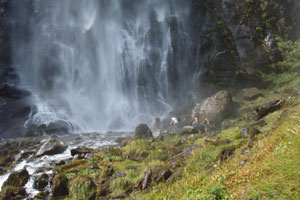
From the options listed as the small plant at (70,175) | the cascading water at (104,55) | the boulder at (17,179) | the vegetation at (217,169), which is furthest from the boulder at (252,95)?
the boulder at (17,179)

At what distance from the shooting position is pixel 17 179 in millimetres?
8734

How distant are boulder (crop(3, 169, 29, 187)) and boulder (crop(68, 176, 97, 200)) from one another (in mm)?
2976

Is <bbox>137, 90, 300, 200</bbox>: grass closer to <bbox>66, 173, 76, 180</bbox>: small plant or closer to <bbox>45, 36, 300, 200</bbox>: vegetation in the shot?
<bbox>45, 36, 300, 200</bbox>: vegetation

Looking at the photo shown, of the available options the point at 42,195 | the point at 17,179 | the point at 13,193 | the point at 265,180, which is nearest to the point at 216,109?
the point at 42,195

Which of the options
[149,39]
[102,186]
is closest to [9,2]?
[149,39]

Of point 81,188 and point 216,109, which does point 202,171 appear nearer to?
point 81,188

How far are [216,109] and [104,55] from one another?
66.3ft

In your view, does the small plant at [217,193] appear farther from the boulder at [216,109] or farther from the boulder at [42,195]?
the boulder at [216,109]

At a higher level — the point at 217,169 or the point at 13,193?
the point at 13,193

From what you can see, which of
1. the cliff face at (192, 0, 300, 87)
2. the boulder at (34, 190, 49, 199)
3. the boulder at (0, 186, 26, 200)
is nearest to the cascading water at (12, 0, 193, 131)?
the cliff face at (192, 0, 300, 87)

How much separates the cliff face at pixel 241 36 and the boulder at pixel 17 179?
24.4 m

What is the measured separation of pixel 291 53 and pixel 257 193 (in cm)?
2670

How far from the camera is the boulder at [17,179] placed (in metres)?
8.53

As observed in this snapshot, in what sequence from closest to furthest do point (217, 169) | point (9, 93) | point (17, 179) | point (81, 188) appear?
point (217, 169)
point (81, 188)
point (17, 179)
point (9, 93)
